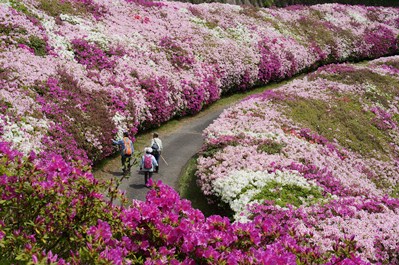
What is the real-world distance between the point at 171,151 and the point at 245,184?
6.51 meters

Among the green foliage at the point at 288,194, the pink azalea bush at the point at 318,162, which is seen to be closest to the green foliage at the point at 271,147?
the pink azalea bush at the point at 318,162

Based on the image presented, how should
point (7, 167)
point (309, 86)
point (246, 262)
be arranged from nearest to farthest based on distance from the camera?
point (246, 262) → point (7, 167) → point (309, 86)

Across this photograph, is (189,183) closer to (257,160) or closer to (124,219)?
(257,160)

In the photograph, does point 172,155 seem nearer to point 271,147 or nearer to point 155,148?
point 155,148

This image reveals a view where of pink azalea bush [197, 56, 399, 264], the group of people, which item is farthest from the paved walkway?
pink azalea bush [197, 56, 399, 264]

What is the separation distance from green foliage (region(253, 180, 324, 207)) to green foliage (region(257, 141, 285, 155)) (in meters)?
2.74

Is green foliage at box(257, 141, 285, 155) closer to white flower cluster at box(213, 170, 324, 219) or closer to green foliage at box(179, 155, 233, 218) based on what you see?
white flower cluster at box(213, 170, 324, 219)

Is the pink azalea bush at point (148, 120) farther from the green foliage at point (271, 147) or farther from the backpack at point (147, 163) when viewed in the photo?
the backpack at point (147, 163)

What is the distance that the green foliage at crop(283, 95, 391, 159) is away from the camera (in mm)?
20719

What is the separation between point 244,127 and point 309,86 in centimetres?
981

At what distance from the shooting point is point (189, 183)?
1673 cm

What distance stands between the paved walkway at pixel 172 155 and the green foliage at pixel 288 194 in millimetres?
4328

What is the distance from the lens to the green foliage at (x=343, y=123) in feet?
68.0

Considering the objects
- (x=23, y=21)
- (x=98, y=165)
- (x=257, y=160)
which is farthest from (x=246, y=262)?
(x=23, y=21)
